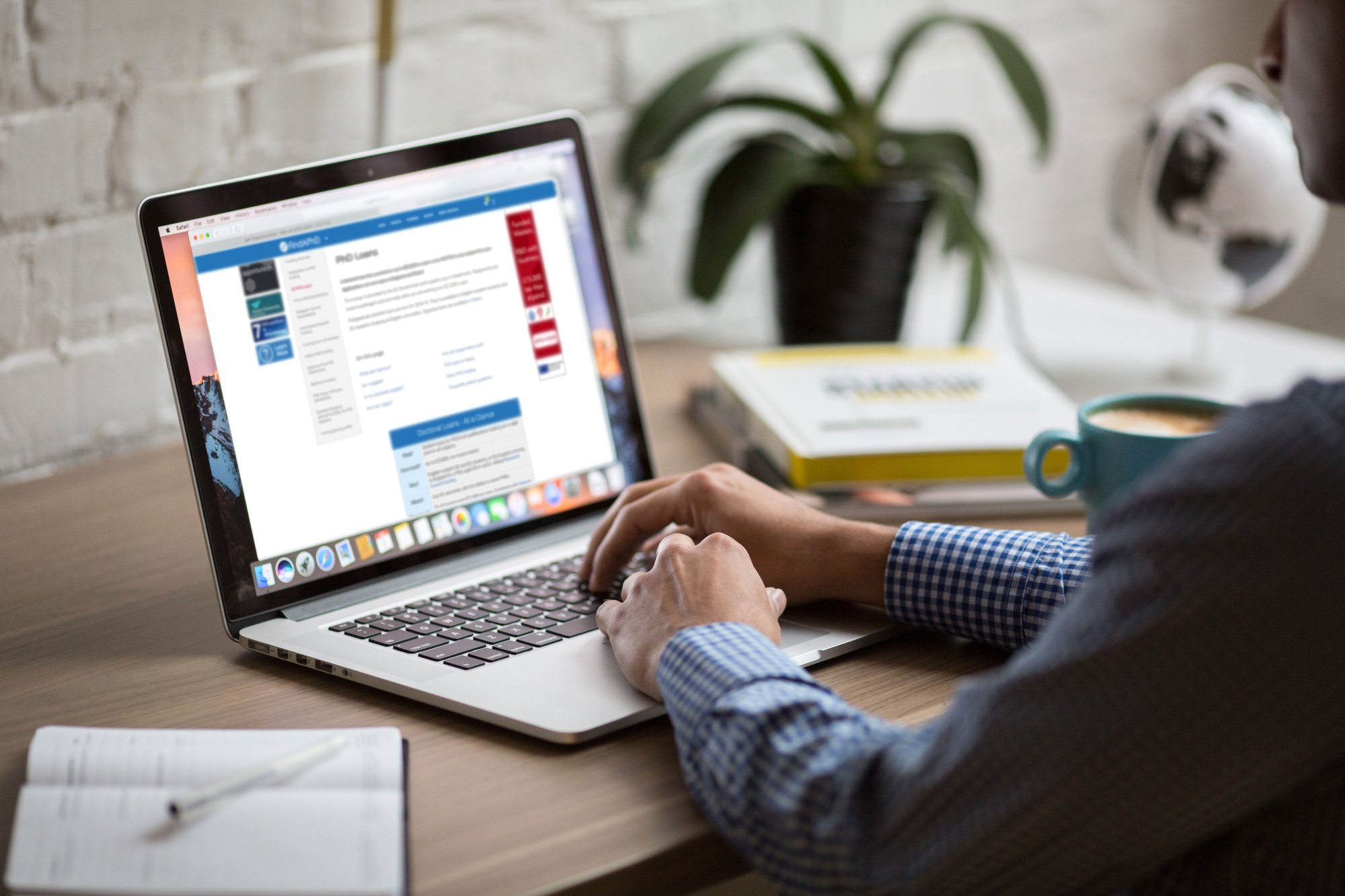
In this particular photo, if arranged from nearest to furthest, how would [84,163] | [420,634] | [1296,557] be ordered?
[1296,557] → [420,634] → [84,163]

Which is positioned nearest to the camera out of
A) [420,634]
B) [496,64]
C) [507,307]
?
[420,634]

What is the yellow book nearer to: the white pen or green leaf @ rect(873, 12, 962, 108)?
green leaf @ rect(873, 12, 962, 108)

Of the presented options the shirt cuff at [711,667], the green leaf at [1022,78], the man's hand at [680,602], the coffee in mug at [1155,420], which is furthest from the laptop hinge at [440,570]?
the green leaf at [1022,78]

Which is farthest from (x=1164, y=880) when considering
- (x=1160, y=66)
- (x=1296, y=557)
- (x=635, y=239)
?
(x=1160, y=66)

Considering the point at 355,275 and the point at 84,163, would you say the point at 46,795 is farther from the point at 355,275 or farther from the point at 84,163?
the point at 84,163

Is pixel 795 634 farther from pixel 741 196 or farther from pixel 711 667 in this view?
pixel 741 196

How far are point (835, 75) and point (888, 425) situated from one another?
0.44 m

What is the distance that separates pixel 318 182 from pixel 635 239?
0.56 metres

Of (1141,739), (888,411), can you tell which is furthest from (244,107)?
(1141,739)

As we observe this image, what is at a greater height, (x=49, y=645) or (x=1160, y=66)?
(x=1160, y=66)

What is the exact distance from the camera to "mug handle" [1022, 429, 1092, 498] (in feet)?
2.90

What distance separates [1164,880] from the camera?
23.5 inches

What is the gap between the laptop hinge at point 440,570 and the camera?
2.67 ft

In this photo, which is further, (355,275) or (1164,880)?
(355,275)
